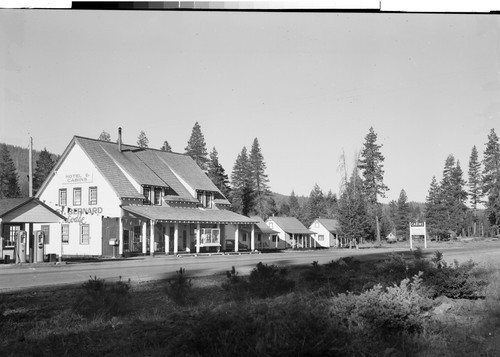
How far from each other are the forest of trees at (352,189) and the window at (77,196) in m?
1.98

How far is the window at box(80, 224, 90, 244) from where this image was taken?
3303 centimetres

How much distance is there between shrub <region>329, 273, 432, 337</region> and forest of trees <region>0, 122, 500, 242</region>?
13.6m

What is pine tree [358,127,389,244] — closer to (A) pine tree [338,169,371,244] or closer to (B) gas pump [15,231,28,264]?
(A) pine tree [338,169,371,244]

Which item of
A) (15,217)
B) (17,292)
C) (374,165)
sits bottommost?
(17,292)

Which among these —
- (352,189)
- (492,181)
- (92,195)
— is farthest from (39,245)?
(492,181)

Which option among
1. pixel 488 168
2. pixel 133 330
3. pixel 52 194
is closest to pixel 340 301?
pixel 133 330

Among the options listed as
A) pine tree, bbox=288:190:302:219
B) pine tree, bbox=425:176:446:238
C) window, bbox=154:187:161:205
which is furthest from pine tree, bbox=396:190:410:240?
window, bbox=154:187:161:205

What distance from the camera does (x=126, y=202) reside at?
32219mm

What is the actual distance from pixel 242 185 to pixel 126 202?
373 inches

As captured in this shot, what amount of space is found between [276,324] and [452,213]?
87.9 metres

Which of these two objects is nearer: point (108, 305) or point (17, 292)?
point (108, 305)

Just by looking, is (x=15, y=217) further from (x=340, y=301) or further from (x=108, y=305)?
(x=340, y=301)

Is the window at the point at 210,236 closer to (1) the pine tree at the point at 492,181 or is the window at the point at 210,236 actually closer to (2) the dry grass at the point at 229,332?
(2) the dry grass at the point at 229,332

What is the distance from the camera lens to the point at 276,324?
19.3 ft
